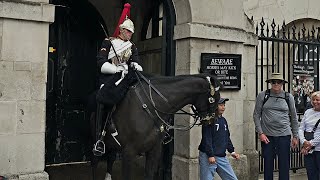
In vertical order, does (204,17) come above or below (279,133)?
above

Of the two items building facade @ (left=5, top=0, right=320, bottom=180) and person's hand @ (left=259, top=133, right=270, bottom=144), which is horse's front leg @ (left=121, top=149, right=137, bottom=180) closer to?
building facade @ (left=5, top=0, right=320, bottom=180)

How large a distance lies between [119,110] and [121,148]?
0.50 metres

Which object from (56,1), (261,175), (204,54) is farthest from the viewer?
(56,1)

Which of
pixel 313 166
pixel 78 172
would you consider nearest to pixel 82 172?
pixel 78 172

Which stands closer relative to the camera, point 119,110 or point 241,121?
point 119,110

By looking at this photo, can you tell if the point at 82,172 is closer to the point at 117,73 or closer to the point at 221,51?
the point at 221,51

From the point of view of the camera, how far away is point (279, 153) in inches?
266

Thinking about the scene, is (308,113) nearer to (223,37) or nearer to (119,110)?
(223,37)

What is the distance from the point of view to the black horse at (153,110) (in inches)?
201

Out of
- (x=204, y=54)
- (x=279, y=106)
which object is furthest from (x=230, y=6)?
(x=279, y=106)

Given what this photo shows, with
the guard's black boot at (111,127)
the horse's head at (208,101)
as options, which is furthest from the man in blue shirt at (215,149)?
the guard's black boot at (111,127)

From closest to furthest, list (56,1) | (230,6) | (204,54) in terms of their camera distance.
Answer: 1. (204,54)
2. (230,6)
3. (56,1)

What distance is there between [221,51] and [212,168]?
8.26 ft

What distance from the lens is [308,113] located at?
21.7ft
